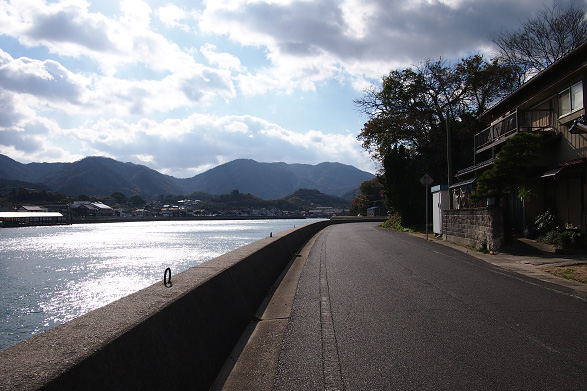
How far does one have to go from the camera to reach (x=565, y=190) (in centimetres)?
1675

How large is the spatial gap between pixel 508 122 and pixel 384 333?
20008 millimetres

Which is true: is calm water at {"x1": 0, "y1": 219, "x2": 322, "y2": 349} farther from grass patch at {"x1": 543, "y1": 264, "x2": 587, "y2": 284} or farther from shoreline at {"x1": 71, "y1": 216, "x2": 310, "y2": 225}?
shoreline at {"x1": 71, "y1": 216, "x2": 310, "y2": 225}

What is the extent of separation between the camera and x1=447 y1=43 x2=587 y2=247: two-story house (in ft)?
51.1

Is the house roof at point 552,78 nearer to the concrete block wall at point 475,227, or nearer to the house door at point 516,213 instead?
the house door at point 516,213

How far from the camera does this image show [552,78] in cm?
1797

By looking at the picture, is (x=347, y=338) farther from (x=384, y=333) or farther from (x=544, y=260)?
(x=544, y=260)

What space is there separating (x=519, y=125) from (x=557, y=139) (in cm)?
337

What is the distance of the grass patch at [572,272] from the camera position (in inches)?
385

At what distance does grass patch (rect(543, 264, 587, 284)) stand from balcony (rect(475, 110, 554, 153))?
8711 millimetres

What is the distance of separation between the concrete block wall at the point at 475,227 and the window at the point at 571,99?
16.0 feet

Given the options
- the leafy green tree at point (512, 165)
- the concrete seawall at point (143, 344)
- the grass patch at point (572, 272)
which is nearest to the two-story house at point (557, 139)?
the leafy green tree at point (512, 165)

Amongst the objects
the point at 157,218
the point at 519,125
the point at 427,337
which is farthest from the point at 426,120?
the point at 157,218

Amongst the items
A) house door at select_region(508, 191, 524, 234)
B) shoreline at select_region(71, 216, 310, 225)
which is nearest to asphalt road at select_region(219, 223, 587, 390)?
house door at select_region(508, 191, 524, 234)

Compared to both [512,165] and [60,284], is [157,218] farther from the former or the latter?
[512,165]
